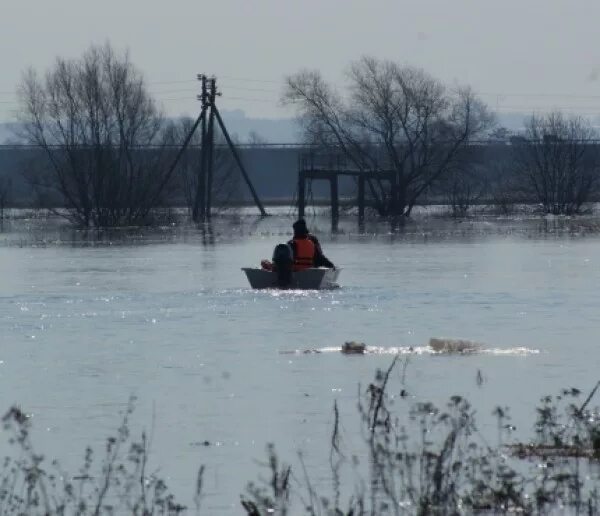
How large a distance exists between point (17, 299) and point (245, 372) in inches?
468

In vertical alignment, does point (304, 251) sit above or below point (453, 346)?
above

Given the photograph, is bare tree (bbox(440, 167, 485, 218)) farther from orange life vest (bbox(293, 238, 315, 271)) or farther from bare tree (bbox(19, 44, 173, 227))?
orange life vest (bbox(293, 238, 315, 271))

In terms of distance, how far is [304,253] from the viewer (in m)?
29.2

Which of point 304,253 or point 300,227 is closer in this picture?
point 300,227

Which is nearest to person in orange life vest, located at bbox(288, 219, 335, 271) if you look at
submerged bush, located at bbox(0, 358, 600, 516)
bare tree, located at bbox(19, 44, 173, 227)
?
submerged bush, located at bbox(0, 358, 600, 516)

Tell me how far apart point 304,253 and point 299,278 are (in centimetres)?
61

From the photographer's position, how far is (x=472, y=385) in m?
15.7

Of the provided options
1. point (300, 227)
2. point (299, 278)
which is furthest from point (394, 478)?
point (299, 278)

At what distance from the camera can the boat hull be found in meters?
28.8

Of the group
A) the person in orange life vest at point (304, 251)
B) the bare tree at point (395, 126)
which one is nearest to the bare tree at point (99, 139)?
the bare tree at point (395, 126)

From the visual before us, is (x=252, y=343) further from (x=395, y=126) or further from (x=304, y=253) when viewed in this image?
(x=395, y=126)

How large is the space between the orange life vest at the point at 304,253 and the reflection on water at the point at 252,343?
608 mm

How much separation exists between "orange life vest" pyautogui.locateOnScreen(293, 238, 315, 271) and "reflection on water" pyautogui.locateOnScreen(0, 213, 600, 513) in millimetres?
608

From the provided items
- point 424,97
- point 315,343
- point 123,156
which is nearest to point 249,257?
point 315,343
